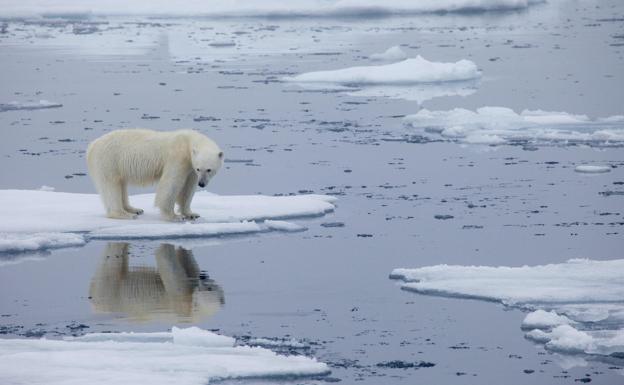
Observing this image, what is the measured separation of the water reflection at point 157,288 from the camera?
6215mm

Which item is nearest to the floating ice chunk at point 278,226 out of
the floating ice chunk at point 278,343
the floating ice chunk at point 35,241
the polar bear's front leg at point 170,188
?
the polar bear's front leg at point 170,188

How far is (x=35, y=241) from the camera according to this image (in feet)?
25.1

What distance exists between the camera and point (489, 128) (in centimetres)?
1273

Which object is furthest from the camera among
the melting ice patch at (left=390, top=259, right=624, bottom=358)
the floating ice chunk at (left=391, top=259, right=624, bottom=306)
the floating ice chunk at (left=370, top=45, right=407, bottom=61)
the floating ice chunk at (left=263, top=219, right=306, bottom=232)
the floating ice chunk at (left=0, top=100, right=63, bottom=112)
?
the floating ice chunk at (left=370, top=45, right=407, bottom=61)

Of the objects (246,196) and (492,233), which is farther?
(246,196)

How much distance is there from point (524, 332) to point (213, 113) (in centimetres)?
924

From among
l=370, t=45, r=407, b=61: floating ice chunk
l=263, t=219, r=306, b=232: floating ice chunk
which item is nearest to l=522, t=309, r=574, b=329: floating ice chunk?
l=263, t=219, r=306, b=232: floating ice chunk

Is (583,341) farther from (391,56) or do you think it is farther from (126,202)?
(391,56)

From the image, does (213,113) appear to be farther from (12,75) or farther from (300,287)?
(300,287)

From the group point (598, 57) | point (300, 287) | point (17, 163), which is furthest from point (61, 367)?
point (598, 57)

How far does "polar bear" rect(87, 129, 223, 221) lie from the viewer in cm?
820

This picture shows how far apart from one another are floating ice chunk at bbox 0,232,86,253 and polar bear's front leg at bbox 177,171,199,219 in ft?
2.44

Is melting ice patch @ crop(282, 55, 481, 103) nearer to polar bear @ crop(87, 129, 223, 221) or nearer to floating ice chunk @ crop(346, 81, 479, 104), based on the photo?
A: floating ice chunk @ crop(346, 81, 479, 104)

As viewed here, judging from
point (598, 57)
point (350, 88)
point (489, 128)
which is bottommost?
point (489, 128)
